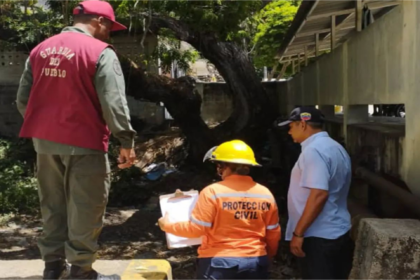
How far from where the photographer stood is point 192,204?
3271mm

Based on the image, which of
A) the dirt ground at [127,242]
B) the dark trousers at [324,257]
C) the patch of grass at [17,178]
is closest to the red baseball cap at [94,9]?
the dark trousers at [324,257]

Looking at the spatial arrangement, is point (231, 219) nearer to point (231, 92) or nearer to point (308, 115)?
point (308, 115)

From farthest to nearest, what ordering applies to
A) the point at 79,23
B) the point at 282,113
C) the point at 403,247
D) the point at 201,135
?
the point at 282,113, the point at 201,135, the point at 79,23, the point at 403,247

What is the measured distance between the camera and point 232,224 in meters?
2.99

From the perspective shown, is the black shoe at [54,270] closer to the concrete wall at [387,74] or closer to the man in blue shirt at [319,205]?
the man in blue shirt at [319,205]

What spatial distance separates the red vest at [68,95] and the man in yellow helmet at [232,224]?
2.39ft

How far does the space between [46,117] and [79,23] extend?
624mm

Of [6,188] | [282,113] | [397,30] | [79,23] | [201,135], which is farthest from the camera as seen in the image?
[282,113]

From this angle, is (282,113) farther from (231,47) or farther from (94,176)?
(94,176)

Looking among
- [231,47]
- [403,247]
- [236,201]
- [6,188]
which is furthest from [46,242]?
[231,47]

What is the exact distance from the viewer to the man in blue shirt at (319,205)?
3.27 m

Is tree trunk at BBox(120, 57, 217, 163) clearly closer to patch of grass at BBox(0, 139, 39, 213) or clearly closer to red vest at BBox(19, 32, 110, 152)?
patch of grass at BBox(0, 139, 39, 213)

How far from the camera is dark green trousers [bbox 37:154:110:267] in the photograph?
300 centimetres

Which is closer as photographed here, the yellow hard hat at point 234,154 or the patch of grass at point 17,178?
the yellow hard hat at point 234,154
